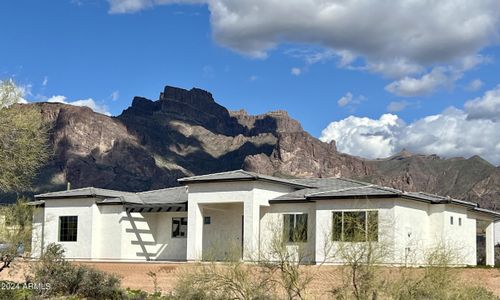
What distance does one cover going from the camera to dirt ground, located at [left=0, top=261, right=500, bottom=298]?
2781cm

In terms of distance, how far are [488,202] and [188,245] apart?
450 feet

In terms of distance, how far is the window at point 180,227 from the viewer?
42.8 meters

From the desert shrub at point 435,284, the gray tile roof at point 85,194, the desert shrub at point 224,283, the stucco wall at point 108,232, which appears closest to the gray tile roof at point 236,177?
the stucco wall at point 108,232

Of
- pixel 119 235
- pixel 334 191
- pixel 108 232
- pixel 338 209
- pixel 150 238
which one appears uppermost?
pixel 334 191

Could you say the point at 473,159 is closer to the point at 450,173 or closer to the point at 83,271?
the point at 450,173

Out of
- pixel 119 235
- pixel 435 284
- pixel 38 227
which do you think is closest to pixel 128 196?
pixel 119 235

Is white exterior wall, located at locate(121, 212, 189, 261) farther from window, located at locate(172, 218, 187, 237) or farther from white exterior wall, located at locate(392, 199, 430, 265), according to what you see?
white exterior wall, located at locate(392, 199, 430, 265)

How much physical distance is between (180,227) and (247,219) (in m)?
7.40

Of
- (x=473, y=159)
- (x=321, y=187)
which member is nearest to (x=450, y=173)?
(x=473, y=159)

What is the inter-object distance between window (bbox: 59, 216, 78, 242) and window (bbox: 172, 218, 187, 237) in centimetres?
577

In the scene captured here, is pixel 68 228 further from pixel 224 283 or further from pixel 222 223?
pixel 224 283

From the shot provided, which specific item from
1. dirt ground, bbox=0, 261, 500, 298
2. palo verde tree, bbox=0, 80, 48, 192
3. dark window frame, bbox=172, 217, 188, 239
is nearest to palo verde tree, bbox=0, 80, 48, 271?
palo verde tree, bbox=0, 80, 48, 192

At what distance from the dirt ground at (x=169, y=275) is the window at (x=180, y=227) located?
6581 millimetres

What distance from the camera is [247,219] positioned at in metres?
36.7
